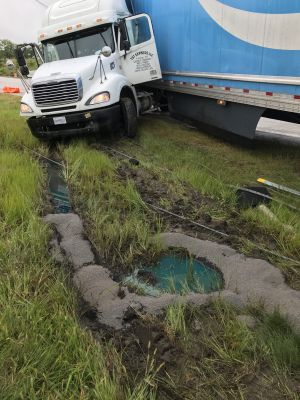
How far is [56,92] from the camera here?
8398 mm

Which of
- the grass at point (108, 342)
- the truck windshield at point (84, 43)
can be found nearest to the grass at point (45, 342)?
the grass at point (108, 342)

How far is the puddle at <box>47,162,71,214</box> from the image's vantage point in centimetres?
557

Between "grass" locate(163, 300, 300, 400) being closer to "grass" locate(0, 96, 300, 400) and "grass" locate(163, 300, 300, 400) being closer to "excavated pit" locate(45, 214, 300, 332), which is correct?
"grass" locate(0, 96, 300, 400)

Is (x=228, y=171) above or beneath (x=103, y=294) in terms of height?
beneath

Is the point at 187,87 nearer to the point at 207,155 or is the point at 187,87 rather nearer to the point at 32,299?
the point at 207,155

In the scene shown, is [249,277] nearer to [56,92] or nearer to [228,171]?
[228,171]

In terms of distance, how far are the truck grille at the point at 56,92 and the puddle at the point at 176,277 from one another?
202 inches

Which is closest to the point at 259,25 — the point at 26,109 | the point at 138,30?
the point at 138,30

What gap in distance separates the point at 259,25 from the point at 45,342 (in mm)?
5785

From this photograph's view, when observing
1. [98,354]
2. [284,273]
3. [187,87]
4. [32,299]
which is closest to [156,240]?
[284,273]

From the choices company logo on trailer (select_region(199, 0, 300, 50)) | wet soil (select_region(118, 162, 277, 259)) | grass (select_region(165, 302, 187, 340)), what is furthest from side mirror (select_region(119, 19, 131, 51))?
grass (select_region(165, 302, 187, 340))

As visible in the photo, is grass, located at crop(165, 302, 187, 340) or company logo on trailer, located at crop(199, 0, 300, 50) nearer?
grass, located at crop(165, 302, 187, 340)

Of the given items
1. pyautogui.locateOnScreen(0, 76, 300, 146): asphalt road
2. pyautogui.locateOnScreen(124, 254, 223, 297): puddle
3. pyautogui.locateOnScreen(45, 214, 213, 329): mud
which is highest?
pyautogui.locateOnScreen(45, 214, 213, 329): mud

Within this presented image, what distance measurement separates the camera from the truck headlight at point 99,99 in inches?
328
